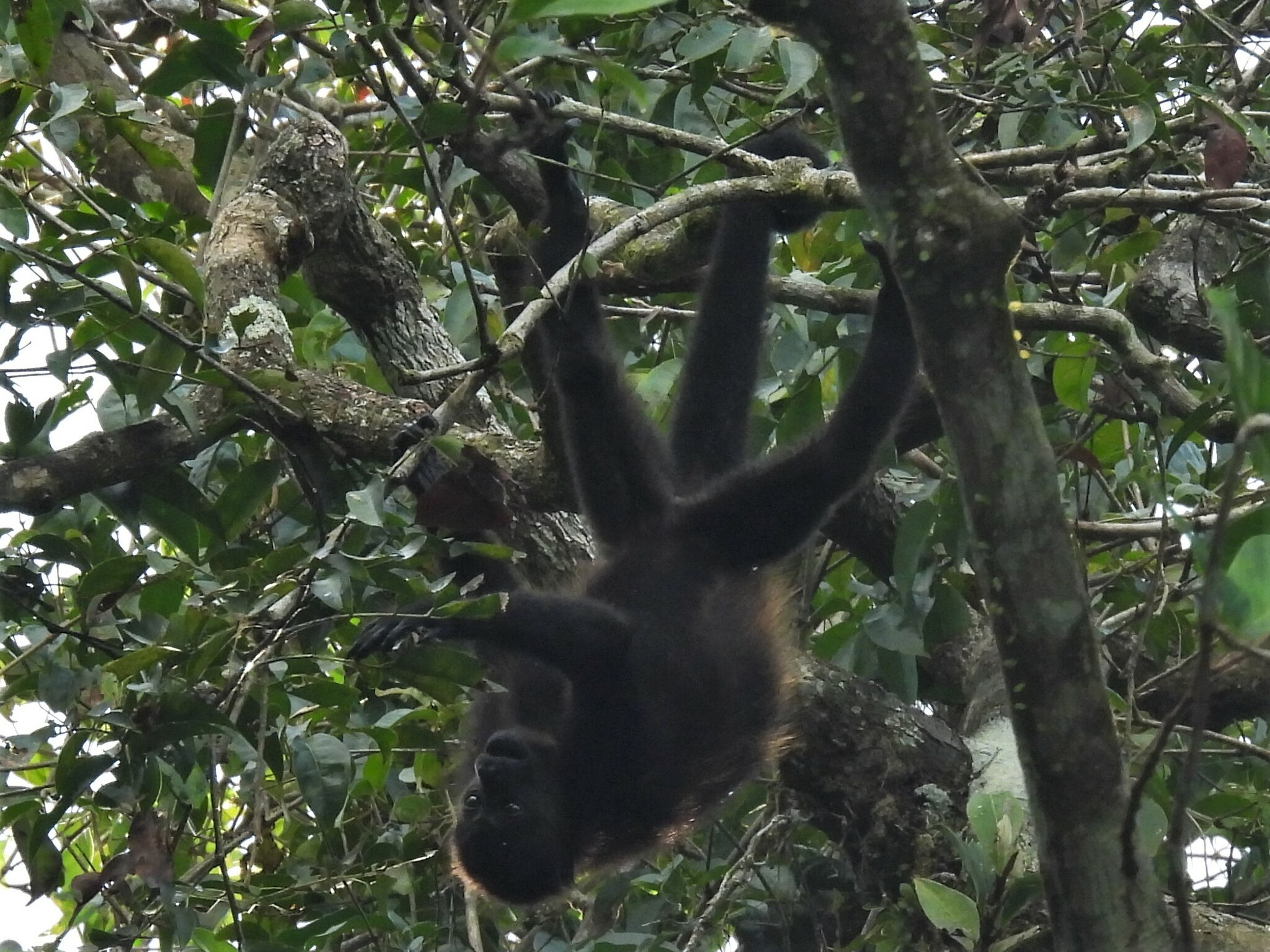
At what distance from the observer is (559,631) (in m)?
4.13

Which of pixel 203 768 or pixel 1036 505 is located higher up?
pixel 1036 505

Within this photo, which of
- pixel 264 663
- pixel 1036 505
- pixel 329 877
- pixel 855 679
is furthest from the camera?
pixel 855 679

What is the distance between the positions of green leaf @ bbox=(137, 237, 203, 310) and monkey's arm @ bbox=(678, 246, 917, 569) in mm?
1908

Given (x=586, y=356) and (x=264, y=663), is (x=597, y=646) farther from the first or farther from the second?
(x=264, y=663)

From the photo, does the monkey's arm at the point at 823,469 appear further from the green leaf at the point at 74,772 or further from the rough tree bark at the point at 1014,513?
the green leaf at the point at 74,772

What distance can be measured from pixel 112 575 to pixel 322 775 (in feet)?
2.29

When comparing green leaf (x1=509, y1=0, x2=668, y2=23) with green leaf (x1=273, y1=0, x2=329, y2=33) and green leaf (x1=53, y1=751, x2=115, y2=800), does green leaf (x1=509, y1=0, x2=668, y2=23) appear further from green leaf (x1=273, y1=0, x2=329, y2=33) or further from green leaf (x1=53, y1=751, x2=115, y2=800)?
green leaf (x1=53, y1=751, x2=115, y2=800)

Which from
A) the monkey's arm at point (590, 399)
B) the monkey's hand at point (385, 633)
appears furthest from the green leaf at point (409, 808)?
the monkey's hand at point (385, 633)

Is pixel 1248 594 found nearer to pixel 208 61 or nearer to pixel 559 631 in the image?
pixel 208 61

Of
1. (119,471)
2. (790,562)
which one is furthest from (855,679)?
(119,471)

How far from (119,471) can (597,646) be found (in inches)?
63.5

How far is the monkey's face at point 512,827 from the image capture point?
14.9 feet

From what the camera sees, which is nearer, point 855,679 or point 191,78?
point 191,78

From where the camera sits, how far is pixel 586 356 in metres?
4.38
